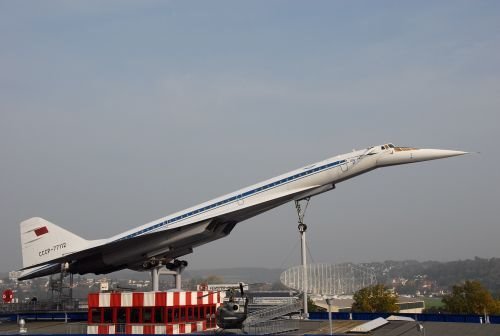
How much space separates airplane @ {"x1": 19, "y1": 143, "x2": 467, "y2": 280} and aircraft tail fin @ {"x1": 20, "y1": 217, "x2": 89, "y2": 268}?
0.19m

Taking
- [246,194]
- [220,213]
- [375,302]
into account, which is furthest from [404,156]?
[375,302]

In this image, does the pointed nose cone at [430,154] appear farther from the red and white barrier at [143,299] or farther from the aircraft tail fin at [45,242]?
the aircraft tail fin at [45,242]

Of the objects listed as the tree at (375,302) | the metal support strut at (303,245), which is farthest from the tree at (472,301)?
the metal support strut at (303,245)

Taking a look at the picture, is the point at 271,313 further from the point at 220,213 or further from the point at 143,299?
the point at 143,299

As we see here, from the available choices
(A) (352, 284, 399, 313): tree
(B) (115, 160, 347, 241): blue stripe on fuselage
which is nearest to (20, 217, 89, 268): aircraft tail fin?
(B) (115, 160, 347, 241): blue stripe on fuselage

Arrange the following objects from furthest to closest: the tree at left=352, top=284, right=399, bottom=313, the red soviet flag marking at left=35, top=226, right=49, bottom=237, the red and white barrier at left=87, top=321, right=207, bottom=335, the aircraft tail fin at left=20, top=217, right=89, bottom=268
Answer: the tree at left=352, top=284, right=399, bottom=313
the red soviet flag marking at left=35, top=226, right=49, bottom=237
the aircraft tail fin at left=20, top=217, right=89, bottom=268
the red and white barrier at left=87, top=321, right=207, bottom=335

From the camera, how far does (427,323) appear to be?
125ft

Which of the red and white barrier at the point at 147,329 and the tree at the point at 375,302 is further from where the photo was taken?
the tree at the point at 375,302

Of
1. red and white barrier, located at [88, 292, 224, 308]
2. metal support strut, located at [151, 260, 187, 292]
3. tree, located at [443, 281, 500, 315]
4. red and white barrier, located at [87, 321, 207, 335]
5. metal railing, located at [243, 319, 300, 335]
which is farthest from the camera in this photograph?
tree, located at [443, 281, 500, 315]

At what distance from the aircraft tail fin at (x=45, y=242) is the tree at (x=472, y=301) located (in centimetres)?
5904

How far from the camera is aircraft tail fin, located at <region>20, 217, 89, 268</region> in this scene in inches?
1665

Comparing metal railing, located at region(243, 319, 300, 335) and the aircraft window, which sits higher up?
the aircraft window

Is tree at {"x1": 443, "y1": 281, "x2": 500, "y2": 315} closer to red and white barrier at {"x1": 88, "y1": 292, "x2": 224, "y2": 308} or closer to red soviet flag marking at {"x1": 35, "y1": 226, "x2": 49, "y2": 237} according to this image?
red and white barrier at {"x1": 88, "y1": 292, "x2": 224, "y2": 308}

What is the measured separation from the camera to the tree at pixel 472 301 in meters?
78.9
